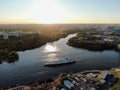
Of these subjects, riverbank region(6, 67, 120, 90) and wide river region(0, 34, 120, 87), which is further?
wide river region(0, 34, 120, 87)

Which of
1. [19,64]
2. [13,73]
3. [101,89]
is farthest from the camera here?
[19,64]

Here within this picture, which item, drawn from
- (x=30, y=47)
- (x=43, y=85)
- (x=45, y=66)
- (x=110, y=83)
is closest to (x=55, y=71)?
(x=45, y=66)

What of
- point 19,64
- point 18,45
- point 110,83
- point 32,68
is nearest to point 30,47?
point 18,45

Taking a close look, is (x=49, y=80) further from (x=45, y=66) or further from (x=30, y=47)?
(x=30, y=47)

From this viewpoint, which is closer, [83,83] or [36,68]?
[83,83]

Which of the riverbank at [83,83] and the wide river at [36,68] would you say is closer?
the riverbank at [83,83]

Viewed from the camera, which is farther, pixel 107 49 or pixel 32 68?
pixel 107 49

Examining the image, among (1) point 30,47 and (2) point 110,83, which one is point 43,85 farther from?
(1) point 30,47

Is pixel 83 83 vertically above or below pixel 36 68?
above

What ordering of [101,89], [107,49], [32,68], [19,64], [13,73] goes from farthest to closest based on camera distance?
[107,49] → [19,64] → [32,68] → [13,73] → [101,89]
